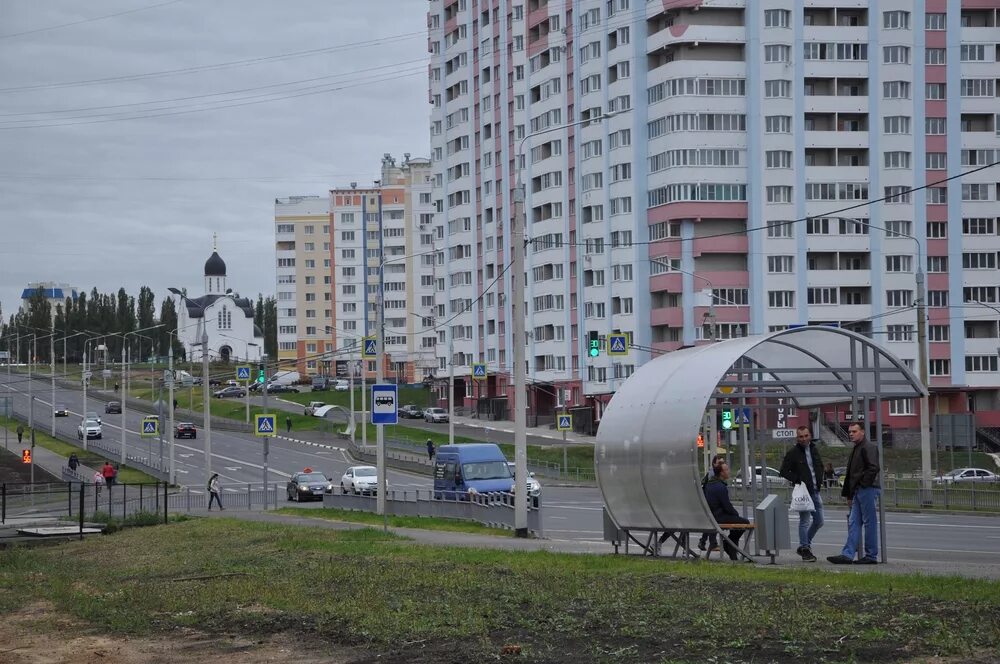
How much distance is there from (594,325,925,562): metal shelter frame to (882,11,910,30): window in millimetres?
73000

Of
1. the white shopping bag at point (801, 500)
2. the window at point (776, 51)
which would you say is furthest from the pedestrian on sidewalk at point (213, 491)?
the window at point (776, 51)

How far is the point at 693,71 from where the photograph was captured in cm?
9106

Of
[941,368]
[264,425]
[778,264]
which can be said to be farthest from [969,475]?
[264,425]

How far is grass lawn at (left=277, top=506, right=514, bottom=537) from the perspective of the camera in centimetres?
3606

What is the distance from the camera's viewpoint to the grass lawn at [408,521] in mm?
36062

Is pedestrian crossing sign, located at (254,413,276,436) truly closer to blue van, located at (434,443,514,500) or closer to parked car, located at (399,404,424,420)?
blue van, located at (434,443,514,500)

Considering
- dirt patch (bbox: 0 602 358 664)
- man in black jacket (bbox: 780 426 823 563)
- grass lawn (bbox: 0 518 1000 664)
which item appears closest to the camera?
grass lawn (bbox: 0 518 1000 664)

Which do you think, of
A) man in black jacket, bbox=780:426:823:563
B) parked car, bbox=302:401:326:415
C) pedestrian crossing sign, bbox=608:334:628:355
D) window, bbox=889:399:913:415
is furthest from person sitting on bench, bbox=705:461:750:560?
parked car, bbox=302:401:326:415

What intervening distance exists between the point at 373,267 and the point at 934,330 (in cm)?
9172

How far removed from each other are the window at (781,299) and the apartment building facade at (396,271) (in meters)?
83.4

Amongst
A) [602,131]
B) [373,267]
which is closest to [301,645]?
[602,131]

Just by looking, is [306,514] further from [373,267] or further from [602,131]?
[373,267]

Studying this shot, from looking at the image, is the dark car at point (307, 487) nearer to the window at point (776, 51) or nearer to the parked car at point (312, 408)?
the window at point (776, 51)

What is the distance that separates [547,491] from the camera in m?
67.3
